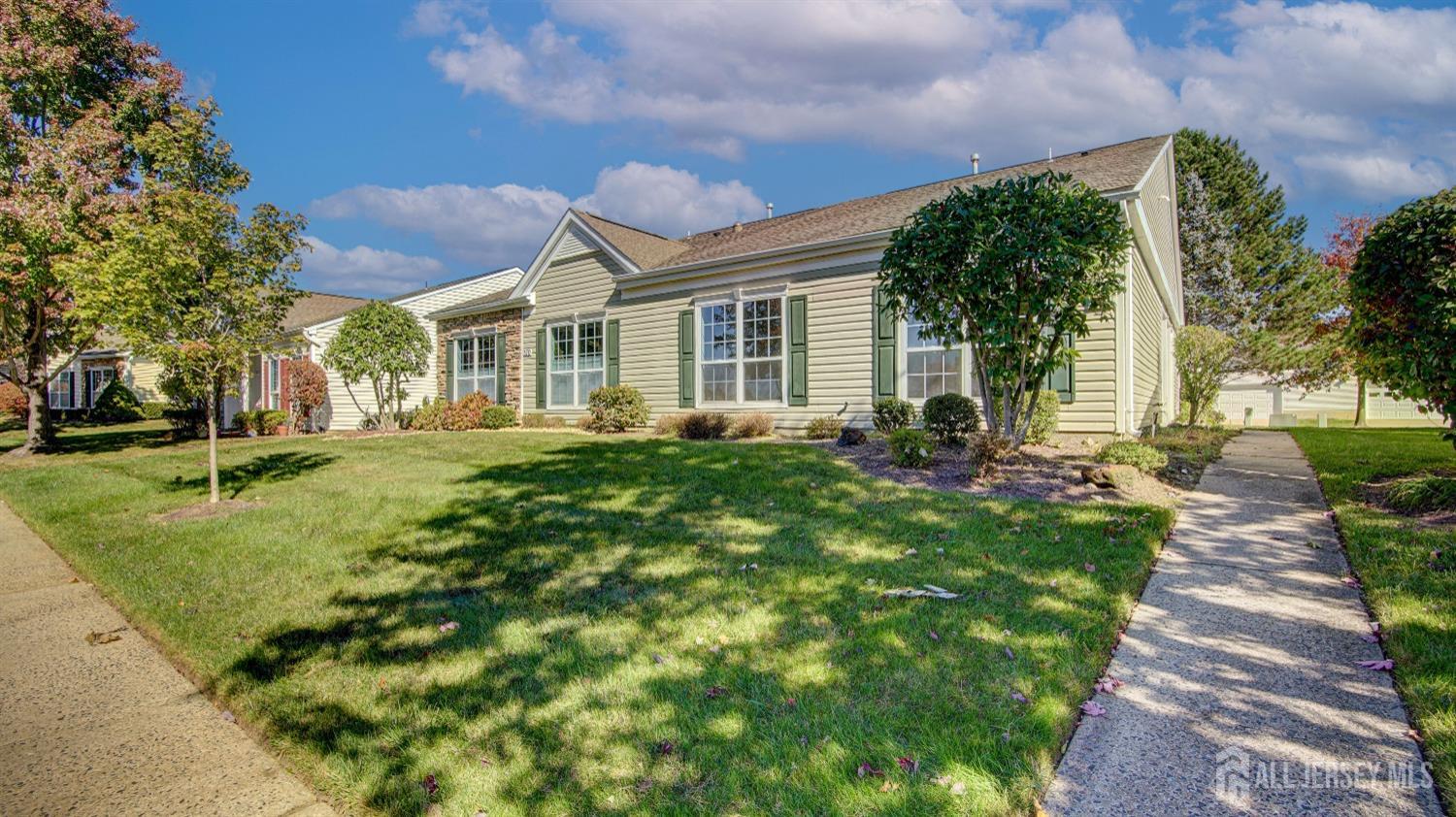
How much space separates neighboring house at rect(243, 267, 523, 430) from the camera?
18.5 meters

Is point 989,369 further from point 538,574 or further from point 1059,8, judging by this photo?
point 1059,8

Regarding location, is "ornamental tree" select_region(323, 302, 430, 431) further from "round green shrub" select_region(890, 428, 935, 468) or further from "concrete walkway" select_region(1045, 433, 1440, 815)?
"concrete walkway" select_region(1045, 433, 1440, 815)

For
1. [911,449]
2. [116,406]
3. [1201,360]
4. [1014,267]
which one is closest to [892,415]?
[911,449]

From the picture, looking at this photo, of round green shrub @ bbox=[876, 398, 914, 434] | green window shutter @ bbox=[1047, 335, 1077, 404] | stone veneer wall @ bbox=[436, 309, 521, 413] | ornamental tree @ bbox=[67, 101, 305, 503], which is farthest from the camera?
stone veneer wall @ bbox=[436, 309, 521, 413]

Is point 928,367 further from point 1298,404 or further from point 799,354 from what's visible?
point 1298,404

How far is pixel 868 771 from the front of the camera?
214 cm

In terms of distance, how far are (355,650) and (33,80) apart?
56.9 ft

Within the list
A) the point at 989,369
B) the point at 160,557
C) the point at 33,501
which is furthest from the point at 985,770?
the point at 33,501

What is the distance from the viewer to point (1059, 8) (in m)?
10.1

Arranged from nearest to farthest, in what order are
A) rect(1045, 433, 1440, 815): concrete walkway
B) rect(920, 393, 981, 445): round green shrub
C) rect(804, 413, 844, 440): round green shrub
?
rect(1045, 433, 1440, 815): concrete walkway → rect(920, 393, 981, 445): round green shrub → rect(804, 413, 844, 440): round green shrub

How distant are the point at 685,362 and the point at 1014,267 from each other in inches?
314

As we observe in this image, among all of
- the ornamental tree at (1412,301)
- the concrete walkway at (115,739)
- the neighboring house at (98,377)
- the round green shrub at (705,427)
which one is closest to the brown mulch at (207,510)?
the concrete walkway at (115,739)

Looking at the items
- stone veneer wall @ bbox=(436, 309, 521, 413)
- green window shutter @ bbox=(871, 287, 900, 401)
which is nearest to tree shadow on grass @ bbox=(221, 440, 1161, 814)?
green window shutter @ bbox=(871, 287, 900, 401)

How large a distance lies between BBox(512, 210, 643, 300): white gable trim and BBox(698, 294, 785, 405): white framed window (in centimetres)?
235
